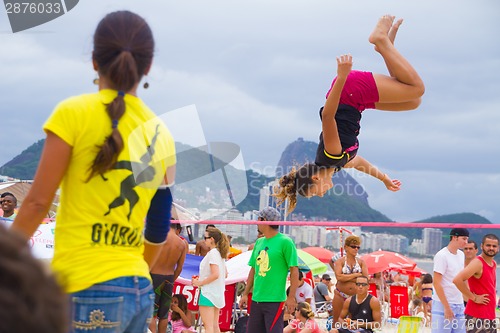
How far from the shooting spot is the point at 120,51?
231 centimetres

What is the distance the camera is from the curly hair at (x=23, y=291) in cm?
89

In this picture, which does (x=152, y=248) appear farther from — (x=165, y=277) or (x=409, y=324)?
(x=409, y=324)

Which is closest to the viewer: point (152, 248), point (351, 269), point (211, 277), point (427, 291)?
point (152, 248)

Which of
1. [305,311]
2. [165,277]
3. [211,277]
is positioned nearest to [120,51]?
[165,277]

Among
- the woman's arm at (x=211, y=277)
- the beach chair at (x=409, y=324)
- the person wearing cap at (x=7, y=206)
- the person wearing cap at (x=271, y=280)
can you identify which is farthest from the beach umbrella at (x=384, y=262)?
the person wearing cap at (x=7, y=206)

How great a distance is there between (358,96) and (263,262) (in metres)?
3.21

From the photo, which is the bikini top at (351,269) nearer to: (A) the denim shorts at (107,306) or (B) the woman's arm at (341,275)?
(B) the woman's arm at (341,275)

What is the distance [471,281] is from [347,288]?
95.9 inches

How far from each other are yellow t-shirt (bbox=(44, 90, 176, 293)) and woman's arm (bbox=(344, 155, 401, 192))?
3.18 meters

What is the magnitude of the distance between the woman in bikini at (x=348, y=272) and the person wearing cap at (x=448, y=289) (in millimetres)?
1627

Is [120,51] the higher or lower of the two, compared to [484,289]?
higher

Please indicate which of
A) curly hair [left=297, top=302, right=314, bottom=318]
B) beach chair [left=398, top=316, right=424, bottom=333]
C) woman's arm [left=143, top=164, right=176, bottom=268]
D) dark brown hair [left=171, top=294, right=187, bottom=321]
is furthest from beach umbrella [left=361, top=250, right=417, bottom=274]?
woman's arm [left=143, top=164, right=176, bottom=268]

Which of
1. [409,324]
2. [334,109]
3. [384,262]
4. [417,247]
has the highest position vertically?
[417,247]

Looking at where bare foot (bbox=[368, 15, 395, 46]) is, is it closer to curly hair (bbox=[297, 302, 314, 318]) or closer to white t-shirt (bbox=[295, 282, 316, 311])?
curly hair (bbox=[297, 302, 314, 318])
